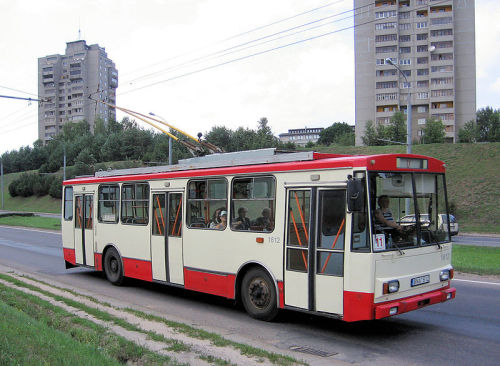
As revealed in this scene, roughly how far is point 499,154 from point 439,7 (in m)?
47.8

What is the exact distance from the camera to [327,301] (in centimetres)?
675

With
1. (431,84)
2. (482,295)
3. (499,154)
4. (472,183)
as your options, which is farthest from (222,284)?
(431,84)

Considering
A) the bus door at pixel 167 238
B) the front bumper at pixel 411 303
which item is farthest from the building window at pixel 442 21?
the front bumper at pixel 411 303

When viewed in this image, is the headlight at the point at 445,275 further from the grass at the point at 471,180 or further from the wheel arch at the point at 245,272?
the grass at the point at 471,180

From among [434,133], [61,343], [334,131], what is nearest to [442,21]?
[434,133]

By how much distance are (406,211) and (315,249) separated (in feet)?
4.78

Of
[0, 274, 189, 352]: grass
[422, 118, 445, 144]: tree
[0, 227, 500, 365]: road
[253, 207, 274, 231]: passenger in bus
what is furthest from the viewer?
[422, 118, 445, 144]: tree

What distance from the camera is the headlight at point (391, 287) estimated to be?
6301mm

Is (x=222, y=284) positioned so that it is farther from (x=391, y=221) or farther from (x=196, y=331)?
(x=391, y=221)

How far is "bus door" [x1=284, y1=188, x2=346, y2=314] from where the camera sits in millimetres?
6684

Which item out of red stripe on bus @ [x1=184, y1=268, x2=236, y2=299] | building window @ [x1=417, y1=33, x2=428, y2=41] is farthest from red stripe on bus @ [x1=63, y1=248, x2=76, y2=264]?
building window @ [x1=417, y1=33, x2=428, y2=41]

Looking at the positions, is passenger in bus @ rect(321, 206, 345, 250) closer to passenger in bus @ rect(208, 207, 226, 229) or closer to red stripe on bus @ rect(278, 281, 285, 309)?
red stripe on bus @ rect(278, 281, 285, 309)

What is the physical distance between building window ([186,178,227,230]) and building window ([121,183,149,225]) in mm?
1583

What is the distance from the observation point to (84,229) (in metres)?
12.8
